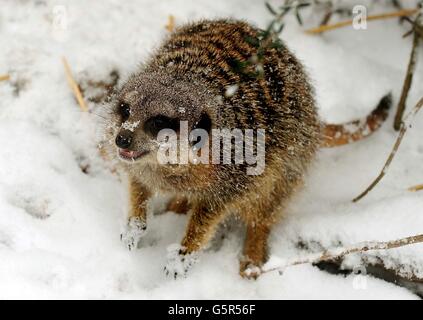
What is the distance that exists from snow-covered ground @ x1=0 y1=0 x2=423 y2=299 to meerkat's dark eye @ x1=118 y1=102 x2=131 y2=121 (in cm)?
71

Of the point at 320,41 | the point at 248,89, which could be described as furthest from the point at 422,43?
the point at 248,89

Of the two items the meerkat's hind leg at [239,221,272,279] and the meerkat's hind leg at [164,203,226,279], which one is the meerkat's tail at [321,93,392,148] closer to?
the meerkat's hind leg at [239,221,272,279]

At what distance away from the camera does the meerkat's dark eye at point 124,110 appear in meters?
2.66

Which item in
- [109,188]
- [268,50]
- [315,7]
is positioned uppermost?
[315,7]

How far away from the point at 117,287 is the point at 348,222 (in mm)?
1233

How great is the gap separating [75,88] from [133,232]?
104cm

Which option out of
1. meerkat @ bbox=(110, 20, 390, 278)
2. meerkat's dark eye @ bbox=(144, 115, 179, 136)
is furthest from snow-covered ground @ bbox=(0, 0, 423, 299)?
meerkat's dark eye @ bbox=(144, 115, 179, 136)

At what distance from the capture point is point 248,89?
2994mm

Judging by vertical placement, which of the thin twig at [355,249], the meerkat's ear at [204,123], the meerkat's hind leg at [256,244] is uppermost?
the meerkat's ear at [204,123]

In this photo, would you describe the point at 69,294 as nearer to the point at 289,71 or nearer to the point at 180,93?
the point at 180,93

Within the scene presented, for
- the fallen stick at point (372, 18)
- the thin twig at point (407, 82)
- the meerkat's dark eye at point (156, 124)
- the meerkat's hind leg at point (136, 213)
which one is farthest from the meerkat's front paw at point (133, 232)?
Answer: the fallen stick at point (372, 18)

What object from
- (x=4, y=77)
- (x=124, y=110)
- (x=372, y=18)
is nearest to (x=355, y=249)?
(x=124, y=110)

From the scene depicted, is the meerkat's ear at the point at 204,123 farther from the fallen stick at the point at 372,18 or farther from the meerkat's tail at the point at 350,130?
the fallen stick at the point at 372,18

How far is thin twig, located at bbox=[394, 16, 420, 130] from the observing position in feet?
11.1
